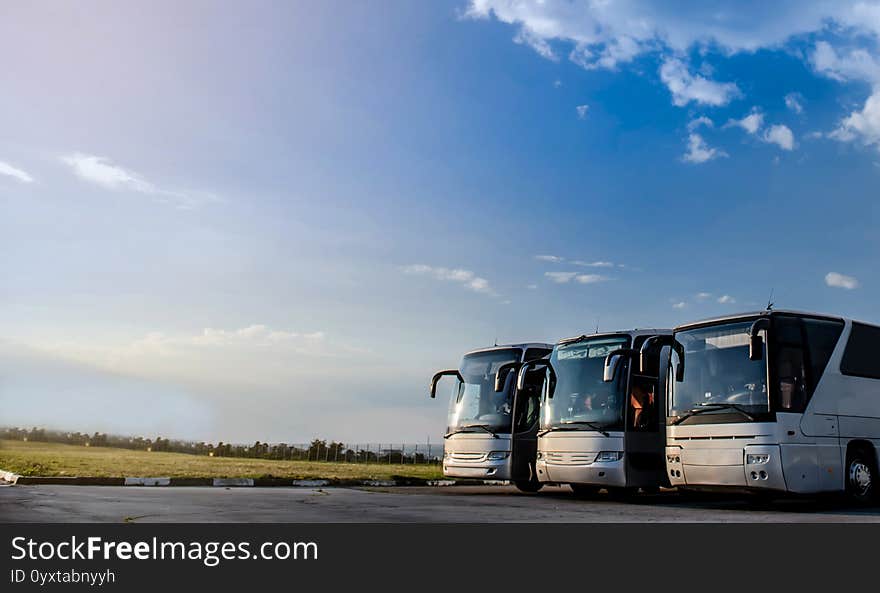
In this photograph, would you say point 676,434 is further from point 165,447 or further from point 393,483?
point 165,447

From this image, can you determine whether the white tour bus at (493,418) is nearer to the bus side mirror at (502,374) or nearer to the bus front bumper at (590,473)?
the bus side mirror at (502,374)

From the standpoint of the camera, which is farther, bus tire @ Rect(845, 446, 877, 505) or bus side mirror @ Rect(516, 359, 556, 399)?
bus side mirror @ Rect(516, 359, 556, 399)

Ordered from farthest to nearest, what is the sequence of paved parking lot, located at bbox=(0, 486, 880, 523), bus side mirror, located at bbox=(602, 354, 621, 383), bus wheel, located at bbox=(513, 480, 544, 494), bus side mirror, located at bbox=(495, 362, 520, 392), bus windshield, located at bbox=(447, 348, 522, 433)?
bus wheel, located at bbox=(513, 480, 544, 494) < bus windshield, located at bbox=(447, 348, 522, 433) < bus side mirror, located at bbox=(495, 362, 520, 392) < bus side mirror, located at bbox=(602, 354, 621, 383) < paved parking lot, located at bbox=(0, 486, 880, 523)

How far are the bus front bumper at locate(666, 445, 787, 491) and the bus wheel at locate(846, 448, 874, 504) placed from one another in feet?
8.02

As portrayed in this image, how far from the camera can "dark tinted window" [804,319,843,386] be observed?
14.6 m

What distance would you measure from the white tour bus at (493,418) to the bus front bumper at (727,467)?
163 inches

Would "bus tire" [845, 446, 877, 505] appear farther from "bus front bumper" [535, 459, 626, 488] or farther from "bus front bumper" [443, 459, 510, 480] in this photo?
"bus front bumper" [443, 459, 510, 480]

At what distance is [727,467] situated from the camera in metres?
14.2

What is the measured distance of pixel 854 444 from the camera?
50.5 ft

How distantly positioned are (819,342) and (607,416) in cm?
421

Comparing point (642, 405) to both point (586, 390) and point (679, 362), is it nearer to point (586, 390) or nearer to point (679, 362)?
point (586, 390)

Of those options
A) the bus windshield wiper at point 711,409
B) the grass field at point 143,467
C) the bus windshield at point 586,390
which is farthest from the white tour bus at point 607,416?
the grass field at point 143,467

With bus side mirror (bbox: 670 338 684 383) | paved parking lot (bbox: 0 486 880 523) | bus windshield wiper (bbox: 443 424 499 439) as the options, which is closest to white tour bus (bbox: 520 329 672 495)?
bus side mirror (bbox: 670 338 684 383)
